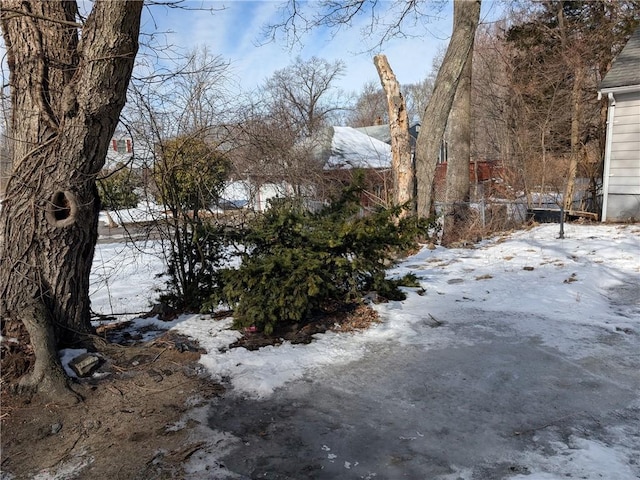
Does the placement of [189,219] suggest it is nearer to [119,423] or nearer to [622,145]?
[119,423]

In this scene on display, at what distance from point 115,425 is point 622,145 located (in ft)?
43.3

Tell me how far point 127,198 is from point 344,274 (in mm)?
2508

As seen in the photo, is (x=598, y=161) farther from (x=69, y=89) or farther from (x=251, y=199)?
(x=69, y=89)

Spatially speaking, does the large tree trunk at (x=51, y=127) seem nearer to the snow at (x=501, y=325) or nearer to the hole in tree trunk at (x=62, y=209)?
the hole in tree trunk at (x=62, y=209)

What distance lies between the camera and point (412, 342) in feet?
14.4

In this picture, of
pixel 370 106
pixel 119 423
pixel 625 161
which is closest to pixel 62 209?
pixel 119 423

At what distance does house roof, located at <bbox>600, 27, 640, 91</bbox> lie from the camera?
11.7 meters

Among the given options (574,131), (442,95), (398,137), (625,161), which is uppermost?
(442,95)

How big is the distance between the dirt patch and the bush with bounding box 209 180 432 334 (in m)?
0.78

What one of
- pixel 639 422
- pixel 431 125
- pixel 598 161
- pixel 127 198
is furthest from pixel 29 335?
pixel 598 161

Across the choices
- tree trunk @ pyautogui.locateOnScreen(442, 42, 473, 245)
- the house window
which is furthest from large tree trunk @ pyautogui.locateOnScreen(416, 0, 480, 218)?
the house window

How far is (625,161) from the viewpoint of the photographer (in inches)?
471

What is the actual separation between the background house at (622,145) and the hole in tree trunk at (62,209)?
12573mm

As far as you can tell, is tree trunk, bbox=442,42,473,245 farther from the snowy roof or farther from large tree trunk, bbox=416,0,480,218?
the snowy roof
